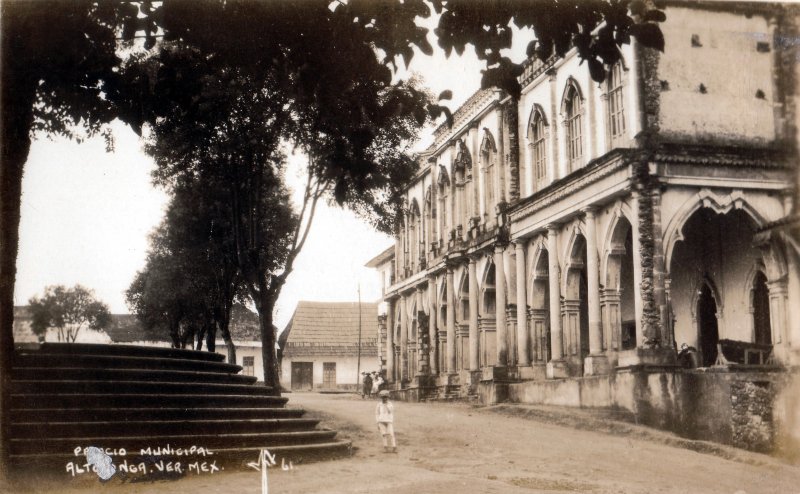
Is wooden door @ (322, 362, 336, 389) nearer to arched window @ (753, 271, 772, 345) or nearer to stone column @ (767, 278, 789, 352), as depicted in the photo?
arched window @ (753, 271, 772, 345)

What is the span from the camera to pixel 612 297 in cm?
2125

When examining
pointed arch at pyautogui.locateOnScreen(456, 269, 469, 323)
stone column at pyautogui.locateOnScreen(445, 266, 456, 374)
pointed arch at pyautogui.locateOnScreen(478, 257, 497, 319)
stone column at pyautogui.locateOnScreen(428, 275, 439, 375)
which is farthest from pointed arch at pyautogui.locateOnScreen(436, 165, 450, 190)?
pointed arch at pyautogui.locateOnScreen(478, 257, 497, 319)

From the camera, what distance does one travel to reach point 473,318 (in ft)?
96.9

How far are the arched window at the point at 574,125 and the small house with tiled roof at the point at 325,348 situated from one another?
3434cm

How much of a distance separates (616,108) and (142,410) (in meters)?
14.3

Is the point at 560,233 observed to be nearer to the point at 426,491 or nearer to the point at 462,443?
the point at 462,443

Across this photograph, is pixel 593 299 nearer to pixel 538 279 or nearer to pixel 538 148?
pixel 538 279

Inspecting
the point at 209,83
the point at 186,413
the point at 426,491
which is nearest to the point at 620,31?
the point at 426,491

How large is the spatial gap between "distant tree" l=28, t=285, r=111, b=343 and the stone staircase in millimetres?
632

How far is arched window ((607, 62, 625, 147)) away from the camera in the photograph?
68.3 feet

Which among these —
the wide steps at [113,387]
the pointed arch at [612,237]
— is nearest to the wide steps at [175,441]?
the wide steps at [113,387]

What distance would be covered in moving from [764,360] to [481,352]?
1093cm

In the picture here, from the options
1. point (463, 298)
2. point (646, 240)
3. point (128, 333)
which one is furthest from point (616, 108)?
point (128, 333)

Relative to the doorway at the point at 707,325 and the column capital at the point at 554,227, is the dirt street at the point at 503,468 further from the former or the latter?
the doorway at the point at 707,325
